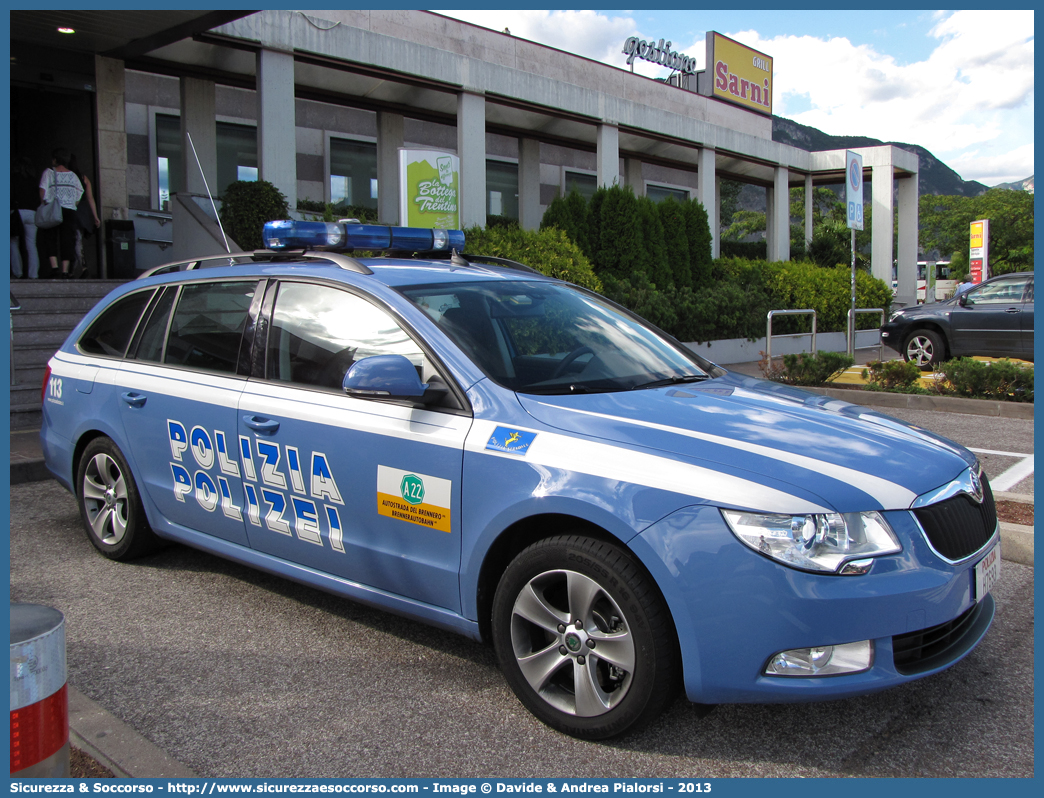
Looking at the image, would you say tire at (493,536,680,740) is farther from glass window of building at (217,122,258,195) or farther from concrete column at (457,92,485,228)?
glass window of building at (217,122,258,195)

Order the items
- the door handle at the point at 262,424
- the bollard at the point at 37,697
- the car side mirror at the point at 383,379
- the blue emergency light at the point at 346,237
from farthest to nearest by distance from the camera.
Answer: the blue emergency light at the point at 346,237 < the door handle at the point at 262,424 < the car side mirror at the point at 383,379 < the bollard at the point at 37,697

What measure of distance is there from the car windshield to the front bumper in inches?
37.8

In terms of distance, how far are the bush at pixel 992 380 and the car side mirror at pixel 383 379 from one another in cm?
886

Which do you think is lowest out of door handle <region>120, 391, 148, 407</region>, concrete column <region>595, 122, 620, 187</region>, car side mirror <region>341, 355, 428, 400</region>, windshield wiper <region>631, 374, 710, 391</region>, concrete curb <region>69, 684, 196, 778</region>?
concrete curb <region>69, 684, 196, 778</region>

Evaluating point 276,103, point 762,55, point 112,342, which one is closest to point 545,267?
point 276,103

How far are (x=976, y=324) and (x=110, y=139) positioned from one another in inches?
556

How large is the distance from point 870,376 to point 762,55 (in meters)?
25.8

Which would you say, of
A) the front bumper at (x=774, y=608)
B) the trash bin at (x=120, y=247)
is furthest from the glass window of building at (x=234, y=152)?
the front bumper at (x=774, y=608)

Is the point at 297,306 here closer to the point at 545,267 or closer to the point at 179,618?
the point at 179,618

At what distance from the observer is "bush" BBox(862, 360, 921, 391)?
10.9m

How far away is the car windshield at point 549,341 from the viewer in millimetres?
3553

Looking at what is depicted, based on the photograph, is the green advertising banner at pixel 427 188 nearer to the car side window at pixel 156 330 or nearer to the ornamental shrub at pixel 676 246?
the car side window at pixel 156 330

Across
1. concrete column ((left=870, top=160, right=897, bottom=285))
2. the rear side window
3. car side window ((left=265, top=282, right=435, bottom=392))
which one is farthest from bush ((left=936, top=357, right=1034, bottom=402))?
concrete column ((left=870, top=160, right=897, bottom=285))

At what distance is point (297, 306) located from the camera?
408 cm
